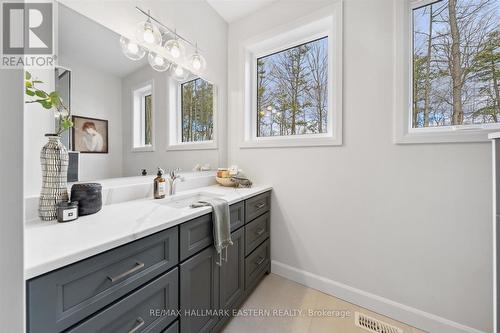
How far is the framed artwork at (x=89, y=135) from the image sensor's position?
44.1 inches

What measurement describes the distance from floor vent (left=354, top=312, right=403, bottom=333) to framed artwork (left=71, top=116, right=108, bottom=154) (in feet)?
6.82

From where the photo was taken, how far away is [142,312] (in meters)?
0.85

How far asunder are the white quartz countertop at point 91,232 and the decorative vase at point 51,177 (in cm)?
6

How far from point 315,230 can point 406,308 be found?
78 centimetres

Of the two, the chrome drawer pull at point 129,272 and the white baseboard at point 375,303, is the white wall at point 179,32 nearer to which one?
the chrome drawer pull at point 129,272

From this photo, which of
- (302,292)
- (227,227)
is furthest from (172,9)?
(302,292)

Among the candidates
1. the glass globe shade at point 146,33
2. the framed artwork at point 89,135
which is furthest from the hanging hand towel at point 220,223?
the glass globe shade at point 146,33

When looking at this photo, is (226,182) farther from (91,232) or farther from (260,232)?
(91,232)

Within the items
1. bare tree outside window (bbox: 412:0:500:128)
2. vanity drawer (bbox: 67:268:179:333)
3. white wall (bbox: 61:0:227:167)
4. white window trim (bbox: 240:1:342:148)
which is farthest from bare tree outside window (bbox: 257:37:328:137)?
vanity drawer (bbox: 67:268:179:333)

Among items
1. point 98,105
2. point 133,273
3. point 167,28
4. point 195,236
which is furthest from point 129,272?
point 167,28

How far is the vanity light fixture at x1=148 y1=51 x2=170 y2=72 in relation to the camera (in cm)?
149

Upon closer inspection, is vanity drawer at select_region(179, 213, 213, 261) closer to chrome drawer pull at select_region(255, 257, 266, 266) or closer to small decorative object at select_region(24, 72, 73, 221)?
small decorative object at select_region(24, 72, 73, 221)

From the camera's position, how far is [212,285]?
1.22 meters

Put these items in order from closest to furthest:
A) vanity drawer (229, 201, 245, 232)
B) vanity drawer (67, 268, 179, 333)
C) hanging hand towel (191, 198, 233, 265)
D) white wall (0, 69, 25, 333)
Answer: white wall (0, 69, 25, 333), vanity drawer (67, 268, 179, 333), hanging hand towel (191, 198, 233, 265), vanity drawer (229, 201, 245, 232)
